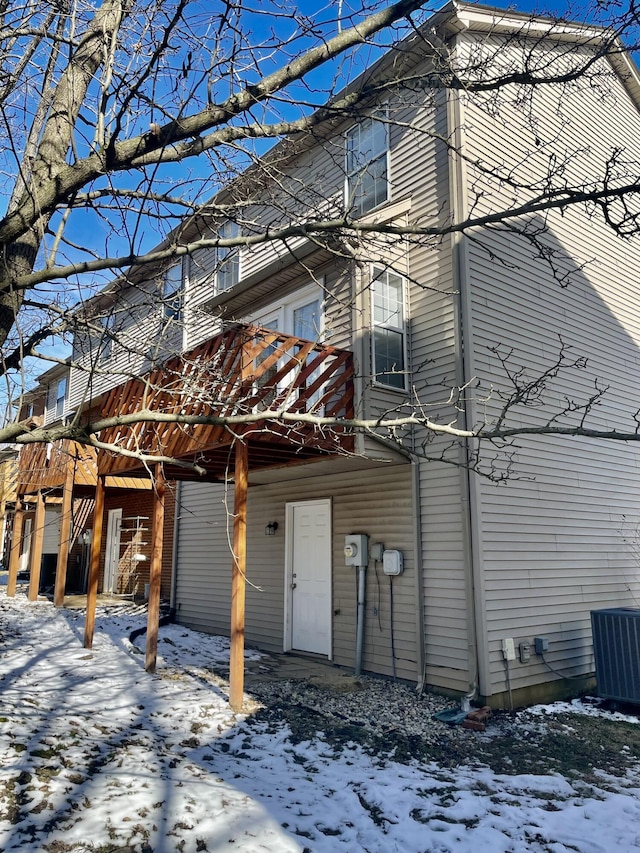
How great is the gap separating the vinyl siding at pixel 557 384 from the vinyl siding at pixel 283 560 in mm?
1187

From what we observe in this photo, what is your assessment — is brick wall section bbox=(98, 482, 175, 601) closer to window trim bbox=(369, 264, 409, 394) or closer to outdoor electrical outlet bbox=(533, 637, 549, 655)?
window trim bbox=(369, 264, 409, 394)

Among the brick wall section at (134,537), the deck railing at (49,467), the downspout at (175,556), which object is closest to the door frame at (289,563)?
the downspout at (175,556)

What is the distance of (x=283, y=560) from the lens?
972 centimetres

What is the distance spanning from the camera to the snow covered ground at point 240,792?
3648mm

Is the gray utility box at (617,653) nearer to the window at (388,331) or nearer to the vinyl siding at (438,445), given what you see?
the vinyl siding at (438,445)

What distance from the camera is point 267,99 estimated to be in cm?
414

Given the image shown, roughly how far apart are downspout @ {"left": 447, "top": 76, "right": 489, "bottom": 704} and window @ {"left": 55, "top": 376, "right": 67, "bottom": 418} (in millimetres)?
16348

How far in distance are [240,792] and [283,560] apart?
5529 millimetres

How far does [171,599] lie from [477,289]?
847cm

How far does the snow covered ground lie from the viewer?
365 cm

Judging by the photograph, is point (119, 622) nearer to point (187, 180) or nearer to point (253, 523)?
point (253, 523)

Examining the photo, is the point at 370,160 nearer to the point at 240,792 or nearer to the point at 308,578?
the point at 308,578

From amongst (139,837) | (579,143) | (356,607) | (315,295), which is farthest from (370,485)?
(579,143)

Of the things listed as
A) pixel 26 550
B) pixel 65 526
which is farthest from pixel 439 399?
pixel 26 550
